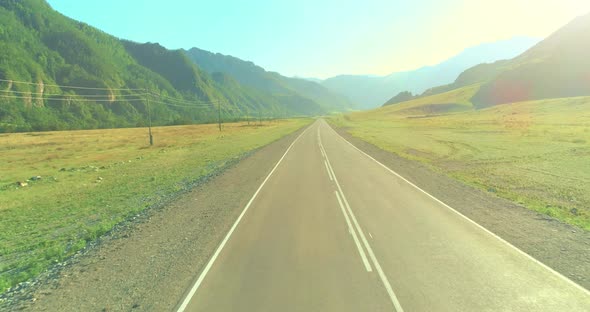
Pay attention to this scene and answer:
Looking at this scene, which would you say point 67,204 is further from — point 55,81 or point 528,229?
point 55,81

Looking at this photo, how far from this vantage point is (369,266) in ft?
24.6

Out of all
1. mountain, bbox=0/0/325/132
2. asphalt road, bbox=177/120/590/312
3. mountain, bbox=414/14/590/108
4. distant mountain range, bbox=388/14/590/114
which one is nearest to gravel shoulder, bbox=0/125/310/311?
asphalt road, bbox=177/120/590/312

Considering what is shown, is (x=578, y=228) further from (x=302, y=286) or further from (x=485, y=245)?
Result: (x=302, y=286)

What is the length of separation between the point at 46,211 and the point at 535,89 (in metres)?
173

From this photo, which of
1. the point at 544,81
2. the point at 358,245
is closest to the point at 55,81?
the point at 358,245

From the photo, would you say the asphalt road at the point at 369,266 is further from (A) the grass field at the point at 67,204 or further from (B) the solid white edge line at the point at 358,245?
(A) the grass field at the point at 67,204

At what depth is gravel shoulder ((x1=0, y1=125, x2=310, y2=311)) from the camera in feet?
20.7

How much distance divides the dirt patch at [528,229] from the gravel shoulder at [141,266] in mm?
8743

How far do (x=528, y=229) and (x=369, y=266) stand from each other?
20.8 ft

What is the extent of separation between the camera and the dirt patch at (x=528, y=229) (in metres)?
7.86

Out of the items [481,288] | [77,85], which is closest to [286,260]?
[481,288]

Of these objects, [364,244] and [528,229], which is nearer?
[364,244]

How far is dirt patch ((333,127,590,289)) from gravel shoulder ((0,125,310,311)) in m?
8.74

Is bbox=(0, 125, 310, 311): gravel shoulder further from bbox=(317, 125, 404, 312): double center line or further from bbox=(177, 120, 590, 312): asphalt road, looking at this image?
bbox=(317, 125, 404, 312): double center line
